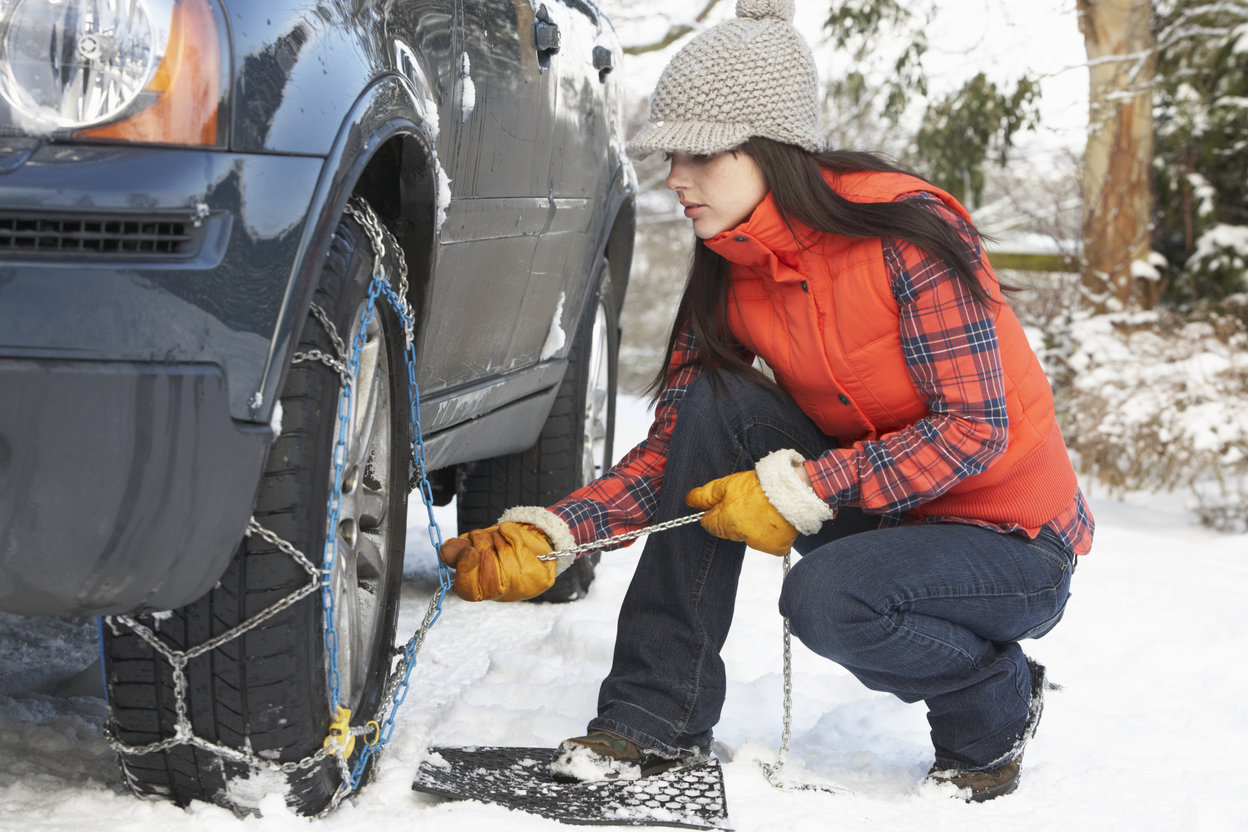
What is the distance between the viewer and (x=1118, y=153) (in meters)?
8.89

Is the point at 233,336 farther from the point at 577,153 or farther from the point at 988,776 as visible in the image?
the point at 577,153

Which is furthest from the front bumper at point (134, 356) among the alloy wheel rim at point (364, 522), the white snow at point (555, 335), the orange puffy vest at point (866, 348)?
the white snow at point (555, 335)

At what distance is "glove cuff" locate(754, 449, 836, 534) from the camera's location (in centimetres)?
206

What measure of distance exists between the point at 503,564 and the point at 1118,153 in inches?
308

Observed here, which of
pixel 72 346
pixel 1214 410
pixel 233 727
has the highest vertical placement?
pixel 72 346

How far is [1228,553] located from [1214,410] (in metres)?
1.33

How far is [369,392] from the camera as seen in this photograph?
195 centimetres

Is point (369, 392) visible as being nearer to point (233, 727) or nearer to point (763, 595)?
point (233, 727)

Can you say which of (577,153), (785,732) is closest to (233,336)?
(785,732)

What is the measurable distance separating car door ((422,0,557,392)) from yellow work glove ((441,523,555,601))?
29cm

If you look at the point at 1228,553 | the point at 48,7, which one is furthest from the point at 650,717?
the point at 1228,553

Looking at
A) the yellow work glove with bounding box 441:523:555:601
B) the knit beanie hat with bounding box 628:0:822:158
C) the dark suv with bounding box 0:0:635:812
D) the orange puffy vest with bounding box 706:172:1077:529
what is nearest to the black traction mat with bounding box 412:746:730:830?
the dark suv with bounding box 0:0:635:812

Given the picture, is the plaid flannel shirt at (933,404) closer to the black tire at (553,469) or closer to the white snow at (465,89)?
the white snow at (465,89)

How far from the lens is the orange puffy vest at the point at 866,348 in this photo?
2127 millimetres
